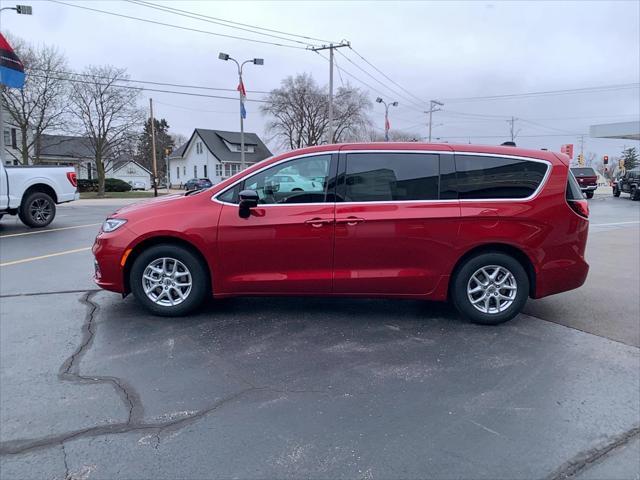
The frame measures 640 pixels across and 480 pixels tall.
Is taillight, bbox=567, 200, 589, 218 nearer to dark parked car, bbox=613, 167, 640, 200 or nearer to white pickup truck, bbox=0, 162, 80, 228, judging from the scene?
white pickup truck, bbox=0, 162, 80, 228

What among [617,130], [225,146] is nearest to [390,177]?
[617,130]

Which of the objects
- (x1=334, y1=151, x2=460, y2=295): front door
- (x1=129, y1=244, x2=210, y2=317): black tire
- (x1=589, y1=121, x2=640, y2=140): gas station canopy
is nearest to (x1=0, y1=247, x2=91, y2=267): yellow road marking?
(x1=129, y1=244, x2=210, y2=317): black tire

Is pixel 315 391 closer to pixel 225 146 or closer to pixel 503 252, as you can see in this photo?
pixel 503 252

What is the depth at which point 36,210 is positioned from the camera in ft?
39.6

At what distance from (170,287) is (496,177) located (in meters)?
3.47

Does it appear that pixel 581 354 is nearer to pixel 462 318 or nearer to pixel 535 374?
pixel 535 374

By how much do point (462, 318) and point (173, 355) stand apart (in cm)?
292

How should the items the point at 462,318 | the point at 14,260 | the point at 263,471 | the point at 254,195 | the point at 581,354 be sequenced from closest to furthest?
the point at 263,471, the point at 581,354, the point at 254,195, the point at 462,318, the point at 14,260

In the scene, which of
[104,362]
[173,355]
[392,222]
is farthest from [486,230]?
[104,362]

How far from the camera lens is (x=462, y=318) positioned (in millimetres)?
4973

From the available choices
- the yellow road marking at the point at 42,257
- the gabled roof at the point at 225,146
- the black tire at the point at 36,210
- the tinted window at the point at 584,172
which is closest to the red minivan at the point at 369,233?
the yellow road marking at the point at 42,257

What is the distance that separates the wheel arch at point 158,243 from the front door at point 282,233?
0.71ft

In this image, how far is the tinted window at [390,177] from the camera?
464cm

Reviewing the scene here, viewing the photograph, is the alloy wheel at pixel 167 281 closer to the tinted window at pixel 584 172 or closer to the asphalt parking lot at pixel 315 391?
the asphalt parking lot at pixel 315 391
